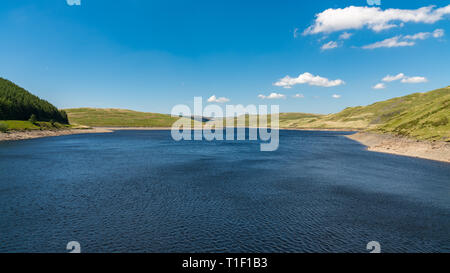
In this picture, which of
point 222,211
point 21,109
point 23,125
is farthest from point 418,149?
point 21,109

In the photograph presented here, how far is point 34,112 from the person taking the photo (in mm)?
167250

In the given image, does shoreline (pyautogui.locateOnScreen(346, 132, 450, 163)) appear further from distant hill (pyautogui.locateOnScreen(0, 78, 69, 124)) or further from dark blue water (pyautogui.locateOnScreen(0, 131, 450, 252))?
distant hill (pyautogui.locateOnScreen(0, 78, 69, 124))

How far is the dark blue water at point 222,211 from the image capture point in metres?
20.8

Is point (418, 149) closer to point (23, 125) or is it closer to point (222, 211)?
point (222, 211)

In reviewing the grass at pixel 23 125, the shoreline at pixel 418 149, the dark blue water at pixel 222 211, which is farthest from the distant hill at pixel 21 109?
the shoreline at pixel 418 149

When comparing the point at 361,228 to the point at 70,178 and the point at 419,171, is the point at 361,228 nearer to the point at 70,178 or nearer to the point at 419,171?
the point at 419,171

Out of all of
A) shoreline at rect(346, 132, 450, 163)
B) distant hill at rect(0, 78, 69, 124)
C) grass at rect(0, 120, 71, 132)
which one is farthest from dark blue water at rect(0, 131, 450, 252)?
distant hill at rect(0, 78, 69, 124)

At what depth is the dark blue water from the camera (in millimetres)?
20766

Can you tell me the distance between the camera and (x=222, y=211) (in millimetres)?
28359

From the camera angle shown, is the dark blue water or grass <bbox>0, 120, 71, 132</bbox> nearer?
the dark blue water

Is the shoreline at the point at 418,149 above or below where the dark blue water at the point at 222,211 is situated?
above

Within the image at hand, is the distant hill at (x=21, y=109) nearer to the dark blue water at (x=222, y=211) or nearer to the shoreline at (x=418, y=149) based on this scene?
the dark blue water at (x=222, y=211)
